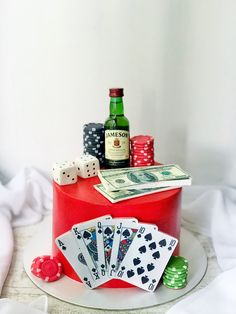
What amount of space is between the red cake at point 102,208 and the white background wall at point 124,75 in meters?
0.39

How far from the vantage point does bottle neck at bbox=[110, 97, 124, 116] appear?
3.61 feet

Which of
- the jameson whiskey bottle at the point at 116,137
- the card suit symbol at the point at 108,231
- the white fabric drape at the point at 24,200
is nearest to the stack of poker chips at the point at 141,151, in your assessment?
the jameson whiskey bottle at the point at 116,137

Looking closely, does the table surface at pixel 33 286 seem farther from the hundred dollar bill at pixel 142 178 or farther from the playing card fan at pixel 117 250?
the hundred dollar bill at pixel 142 178

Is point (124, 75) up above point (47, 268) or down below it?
above

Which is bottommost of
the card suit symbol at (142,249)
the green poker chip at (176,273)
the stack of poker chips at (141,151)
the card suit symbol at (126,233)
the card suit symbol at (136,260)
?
the green poker chip at (176,273)

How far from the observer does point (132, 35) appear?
4.32 ft

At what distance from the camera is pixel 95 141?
1.14 metres

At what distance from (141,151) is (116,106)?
0.40 feet

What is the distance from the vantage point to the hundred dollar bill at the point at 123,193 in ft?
3.18

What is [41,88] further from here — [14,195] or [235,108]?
[235,108]

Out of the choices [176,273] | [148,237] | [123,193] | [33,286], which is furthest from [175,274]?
[33,286]

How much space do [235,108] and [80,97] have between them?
45 centimetres

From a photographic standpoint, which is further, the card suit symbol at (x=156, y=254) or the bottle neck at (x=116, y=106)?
the bottle neck at (x=116, y=106)

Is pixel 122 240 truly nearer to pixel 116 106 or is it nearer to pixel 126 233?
pixel 126 233
